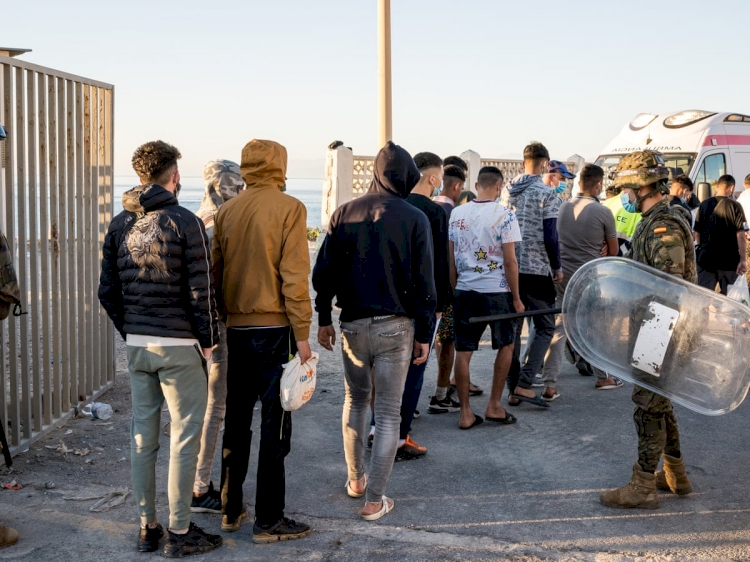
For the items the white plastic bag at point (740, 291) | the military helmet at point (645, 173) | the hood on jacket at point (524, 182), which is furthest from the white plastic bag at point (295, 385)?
the white plastic bag at point (740, 291)

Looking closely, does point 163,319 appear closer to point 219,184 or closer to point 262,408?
point 262,408

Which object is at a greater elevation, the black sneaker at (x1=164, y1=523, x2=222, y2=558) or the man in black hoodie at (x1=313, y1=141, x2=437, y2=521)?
the man in black hoodie at (x1=313, y1=141, x2=437, y2=521)

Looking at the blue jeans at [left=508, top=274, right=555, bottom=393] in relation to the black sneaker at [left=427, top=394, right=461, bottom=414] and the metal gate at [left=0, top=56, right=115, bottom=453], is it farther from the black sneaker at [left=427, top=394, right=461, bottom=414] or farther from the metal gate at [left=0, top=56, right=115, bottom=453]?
the metal gate at [left=0, top=56, right=115, bottom=453]

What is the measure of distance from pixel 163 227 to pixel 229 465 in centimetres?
132

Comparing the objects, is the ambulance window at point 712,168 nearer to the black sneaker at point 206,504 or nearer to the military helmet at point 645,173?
the military helmet at point 645,173

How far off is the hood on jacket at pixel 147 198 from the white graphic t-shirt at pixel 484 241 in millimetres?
2729

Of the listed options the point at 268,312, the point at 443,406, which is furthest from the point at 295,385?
the point at 443,406

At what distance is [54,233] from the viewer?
229 inches

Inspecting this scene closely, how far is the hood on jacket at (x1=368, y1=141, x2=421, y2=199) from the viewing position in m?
4.50

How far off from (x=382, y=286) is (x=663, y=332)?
4.86 feet

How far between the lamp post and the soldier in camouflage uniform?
6139 millimetres

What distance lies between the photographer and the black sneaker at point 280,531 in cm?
414

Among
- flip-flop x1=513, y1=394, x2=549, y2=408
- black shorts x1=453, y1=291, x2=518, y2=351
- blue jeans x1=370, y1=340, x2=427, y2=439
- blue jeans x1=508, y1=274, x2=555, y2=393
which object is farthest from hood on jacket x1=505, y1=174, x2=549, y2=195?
blue jeans x1=370, y1=340, x2=427, y2=439

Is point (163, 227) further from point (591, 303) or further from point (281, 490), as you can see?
point (591, 303)
